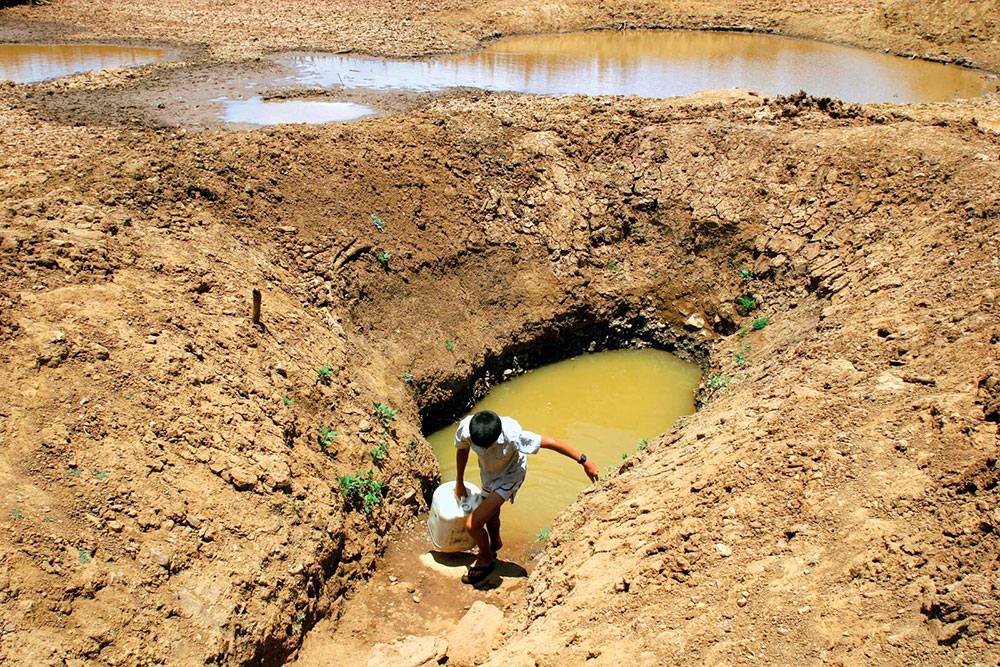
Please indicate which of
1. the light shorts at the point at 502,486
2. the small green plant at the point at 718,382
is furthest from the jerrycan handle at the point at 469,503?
the small green plant at the point at 718,382

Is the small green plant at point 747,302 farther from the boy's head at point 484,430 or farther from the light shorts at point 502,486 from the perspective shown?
the boy's head at point 484,430

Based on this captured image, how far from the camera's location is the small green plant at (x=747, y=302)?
29.6 feet

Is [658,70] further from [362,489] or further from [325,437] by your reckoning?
[362,489]

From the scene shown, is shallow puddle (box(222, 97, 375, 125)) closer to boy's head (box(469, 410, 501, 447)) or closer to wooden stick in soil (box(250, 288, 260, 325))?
wooden stick in soil (box(250, 288, 260, 325))

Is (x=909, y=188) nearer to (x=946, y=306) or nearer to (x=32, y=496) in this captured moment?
(x=946, y=306)

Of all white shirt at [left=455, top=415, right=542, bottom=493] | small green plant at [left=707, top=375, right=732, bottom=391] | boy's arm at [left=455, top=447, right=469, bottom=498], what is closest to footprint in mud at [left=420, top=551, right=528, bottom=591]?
boy's arm at [left=455, top=447, right=469, bottom=498]

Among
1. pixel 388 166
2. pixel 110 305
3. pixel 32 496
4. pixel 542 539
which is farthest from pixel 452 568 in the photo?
pixel 388 166

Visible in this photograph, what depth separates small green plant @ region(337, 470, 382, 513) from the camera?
19.5 ft

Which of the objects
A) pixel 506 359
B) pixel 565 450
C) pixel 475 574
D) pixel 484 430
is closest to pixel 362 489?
pixel 475 574

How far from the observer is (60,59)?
628 inches

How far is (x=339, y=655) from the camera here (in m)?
4.90

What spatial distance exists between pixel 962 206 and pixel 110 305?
327 inches

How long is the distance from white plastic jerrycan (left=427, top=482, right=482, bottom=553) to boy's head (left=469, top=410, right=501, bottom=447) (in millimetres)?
770

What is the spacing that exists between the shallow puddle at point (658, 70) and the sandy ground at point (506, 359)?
392 cm
